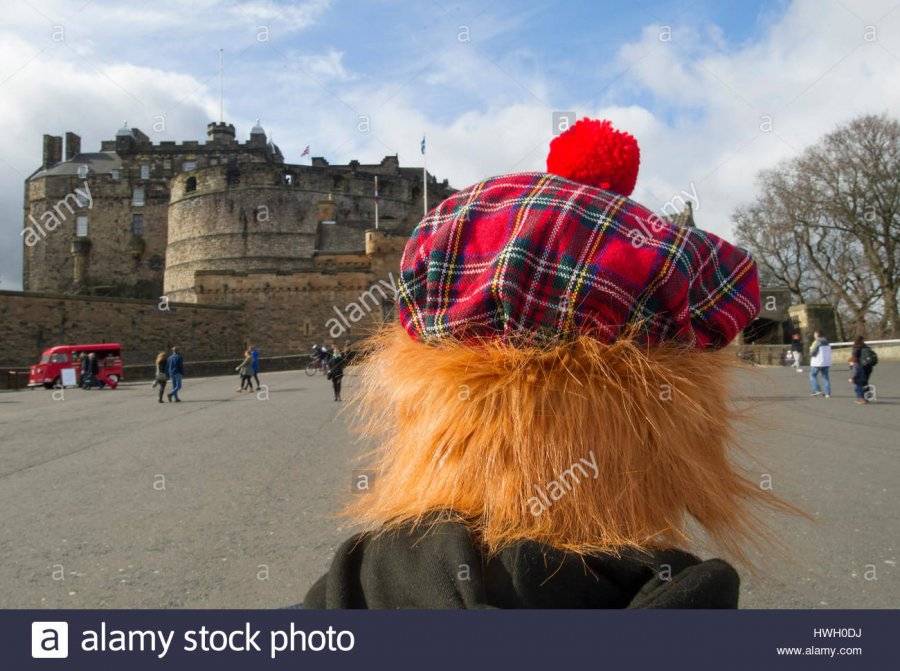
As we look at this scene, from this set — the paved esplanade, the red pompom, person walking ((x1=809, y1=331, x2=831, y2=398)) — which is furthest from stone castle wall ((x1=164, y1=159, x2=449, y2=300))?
the red pompom

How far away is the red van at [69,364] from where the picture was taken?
78.6ft

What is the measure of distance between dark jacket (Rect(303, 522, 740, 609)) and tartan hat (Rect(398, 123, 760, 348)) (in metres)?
0.32

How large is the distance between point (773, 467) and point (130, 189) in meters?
57.3

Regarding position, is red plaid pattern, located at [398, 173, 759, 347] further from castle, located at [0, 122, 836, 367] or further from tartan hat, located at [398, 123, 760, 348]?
castle, located at [0, 122, 836, 367]

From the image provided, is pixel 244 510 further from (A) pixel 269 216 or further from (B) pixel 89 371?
(A) pixel 269 216

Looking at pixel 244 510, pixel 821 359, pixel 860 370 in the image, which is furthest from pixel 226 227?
pixel 244 510

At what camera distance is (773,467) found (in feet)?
19.6

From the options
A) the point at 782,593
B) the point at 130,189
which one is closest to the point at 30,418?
the point at 782,593

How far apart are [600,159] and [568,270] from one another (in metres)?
0.25

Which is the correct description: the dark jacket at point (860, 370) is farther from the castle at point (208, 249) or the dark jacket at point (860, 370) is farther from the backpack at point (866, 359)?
the castle at point (208, 249)

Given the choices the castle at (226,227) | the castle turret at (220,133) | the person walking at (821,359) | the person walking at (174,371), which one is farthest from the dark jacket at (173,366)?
the castle turret at (220,133)

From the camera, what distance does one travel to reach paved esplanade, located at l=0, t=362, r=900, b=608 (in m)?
3.22

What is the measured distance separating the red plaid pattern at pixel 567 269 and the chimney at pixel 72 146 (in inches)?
2769

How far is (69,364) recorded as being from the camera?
79.8 ft
